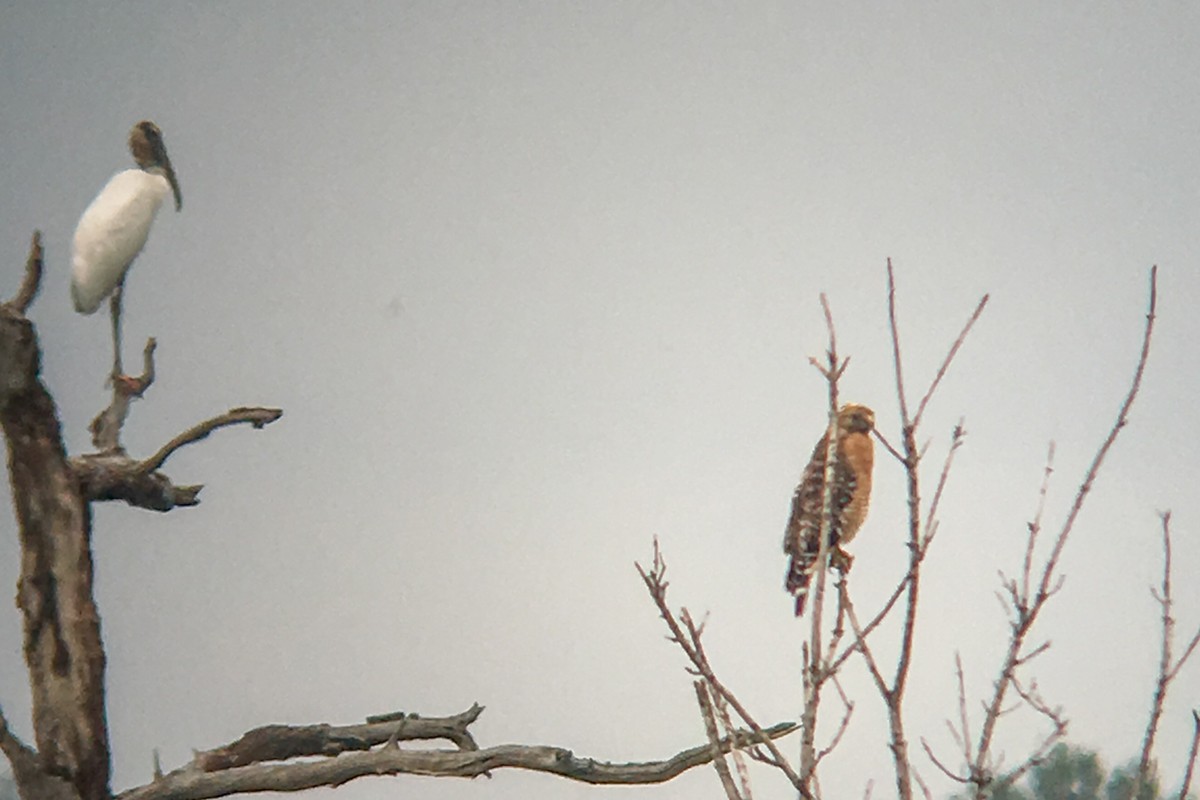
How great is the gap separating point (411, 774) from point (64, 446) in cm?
140

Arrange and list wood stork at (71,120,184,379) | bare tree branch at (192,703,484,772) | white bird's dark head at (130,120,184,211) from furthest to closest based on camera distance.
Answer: white bird's dark head at (130,120,184,211)
wood stork at (71,120,184,379)
bare tree branch at (192,703,484,772)

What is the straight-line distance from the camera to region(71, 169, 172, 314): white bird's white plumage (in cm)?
436

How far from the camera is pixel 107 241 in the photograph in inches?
174

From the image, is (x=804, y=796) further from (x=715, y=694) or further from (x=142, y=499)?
(x=142, y=499)

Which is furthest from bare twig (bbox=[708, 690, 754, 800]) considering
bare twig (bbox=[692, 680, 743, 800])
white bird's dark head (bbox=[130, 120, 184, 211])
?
white bird's dark head (bbox=[130, 120, 184, 211])

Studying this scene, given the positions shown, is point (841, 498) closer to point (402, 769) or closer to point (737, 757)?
point (402, 769)

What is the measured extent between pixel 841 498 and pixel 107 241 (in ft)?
10.7

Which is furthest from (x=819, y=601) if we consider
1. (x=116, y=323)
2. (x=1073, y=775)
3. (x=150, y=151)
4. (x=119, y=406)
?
(x=1073, y=775)

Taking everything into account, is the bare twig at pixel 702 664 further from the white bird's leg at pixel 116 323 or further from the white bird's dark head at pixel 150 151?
the white bird's dark head at pixel 150 151

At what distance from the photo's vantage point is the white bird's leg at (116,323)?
4.16 m

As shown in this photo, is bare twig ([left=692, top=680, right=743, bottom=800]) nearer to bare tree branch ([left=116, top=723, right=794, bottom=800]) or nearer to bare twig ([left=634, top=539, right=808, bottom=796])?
bare twig ([left=634, top=539, right=808, bottom=796])

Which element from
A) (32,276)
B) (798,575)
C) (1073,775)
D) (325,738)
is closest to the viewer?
(32,276)

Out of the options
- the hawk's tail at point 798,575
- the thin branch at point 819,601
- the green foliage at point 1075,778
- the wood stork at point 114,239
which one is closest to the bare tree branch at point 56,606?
the wood stork at point 114,239

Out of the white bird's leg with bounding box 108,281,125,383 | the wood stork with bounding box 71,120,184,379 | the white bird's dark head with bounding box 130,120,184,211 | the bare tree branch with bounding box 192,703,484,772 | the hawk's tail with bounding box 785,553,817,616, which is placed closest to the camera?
the bare tree branch with bounding box 192,703,484,772
